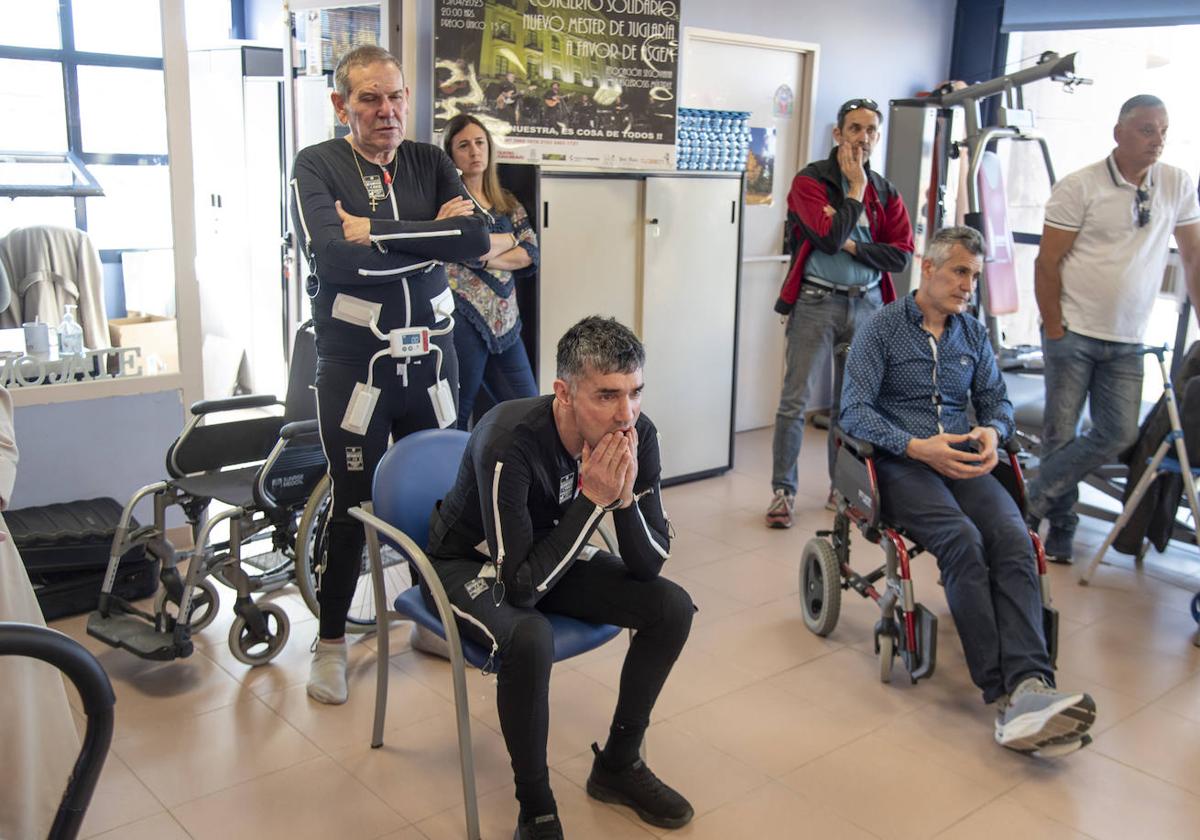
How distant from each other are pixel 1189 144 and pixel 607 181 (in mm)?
3121

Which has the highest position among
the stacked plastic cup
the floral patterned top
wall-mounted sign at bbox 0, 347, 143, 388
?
the stacked plastic cup

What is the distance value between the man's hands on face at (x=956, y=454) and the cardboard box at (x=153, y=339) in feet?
8.19

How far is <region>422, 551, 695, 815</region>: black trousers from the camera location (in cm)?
218

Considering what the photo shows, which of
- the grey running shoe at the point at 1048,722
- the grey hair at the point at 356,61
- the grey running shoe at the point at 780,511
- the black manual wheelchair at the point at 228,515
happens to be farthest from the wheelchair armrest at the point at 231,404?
the grey running shoe at the point at 1048,722

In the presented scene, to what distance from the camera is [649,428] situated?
235 cm

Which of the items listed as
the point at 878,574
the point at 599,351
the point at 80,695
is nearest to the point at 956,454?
the point at 878,574

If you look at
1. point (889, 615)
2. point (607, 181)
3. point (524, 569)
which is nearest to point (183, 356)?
point (607, 181)

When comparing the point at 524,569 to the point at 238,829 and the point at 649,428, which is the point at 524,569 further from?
the point at 238,829

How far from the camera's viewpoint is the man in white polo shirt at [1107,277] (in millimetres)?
3832

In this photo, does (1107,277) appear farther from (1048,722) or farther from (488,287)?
(488,287)

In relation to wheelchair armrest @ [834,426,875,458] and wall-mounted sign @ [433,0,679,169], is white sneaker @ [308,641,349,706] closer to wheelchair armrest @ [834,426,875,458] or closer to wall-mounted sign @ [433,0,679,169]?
wheelchair armrest @ [834,426,875,458]

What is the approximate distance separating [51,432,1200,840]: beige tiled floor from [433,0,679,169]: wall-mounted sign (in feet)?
6.20

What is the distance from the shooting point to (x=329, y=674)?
116 inches

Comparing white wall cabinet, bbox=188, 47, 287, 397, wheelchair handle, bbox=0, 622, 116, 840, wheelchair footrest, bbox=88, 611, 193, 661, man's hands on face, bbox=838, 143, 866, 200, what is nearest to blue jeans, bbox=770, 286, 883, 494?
man's hands on face, bbox=838, 143, 866, 200
